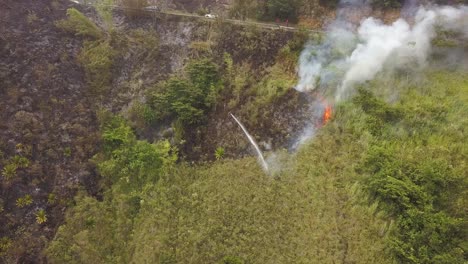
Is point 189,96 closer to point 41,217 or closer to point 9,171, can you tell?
point 41,217

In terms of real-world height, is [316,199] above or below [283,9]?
below

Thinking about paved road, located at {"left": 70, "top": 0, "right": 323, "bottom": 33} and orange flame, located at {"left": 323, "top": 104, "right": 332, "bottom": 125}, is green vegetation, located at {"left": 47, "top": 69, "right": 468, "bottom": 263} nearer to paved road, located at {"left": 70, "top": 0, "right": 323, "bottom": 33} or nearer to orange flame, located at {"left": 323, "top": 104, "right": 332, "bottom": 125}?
orange flame, located at {"left": 323, "top": 104, "right": 332, "bottom": 125}

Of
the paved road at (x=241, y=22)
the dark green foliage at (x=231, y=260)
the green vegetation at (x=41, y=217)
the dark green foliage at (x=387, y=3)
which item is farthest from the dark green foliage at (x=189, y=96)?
the dark green foliage at (x=387, y=3)

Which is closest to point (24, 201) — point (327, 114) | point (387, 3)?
point (327, 114)

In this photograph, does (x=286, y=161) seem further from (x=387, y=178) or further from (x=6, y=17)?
(x=6, y=17)

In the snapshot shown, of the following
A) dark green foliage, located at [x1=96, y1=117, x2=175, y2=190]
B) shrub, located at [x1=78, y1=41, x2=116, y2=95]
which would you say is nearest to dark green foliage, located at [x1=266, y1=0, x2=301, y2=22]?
shrub, located at [x1=78, y1=41, x2=116, y2=95]

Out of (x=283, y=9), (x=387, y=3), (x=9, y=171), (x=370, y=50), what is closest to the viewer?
(x=9, y=171)
